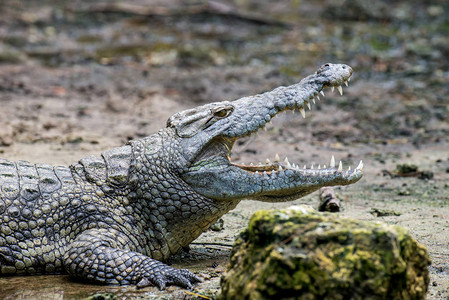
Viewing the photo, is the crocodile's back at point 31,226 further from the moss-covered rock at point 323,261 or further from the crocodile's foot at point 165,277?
the moss-covered rock at point 323,261

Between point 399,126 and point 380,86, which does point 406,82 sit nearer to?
point 380,86

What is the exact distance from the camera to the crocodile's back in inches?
172

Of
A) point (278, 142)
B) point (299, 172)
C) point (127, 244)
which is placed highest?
point (299, 172)

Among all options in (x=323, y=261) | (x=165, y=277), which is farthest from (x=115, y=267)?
(x=323, y=261)

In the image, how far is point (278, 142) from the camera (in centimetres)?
820

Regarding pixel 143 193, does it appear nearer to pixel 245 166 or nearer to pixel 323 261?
pixel 245 166

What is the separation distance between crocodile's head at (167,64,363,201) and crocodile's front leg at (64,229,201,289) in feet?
2.27

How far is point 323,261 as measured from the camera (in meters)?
3.13

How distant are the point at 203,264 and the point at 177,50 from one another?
889 cm

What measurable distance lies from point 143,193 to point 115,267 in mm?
625

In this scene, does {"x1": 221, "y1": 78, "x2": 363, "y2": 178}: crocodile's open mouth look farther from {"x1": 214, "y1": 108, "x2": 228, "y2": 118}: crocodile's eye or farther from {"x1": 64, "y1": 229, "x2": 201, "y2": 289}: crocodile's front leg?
{"x1": 64, "y1": 229, "x2": 201, "y2": 289}: crocodile's front leg

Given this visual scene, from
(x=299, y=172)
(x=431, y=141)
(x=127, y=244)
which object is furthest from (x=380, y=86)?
(x=127, y=244)

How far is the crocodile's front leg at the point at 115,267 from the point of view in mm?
4133

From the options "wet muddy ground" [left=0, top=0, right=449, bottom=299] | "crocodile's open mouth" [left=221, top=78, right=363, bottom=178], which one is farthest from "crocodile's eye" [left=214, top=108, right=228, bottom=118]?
"wet muddy ground" [left=0, top=0, right=449, bottom=299]
